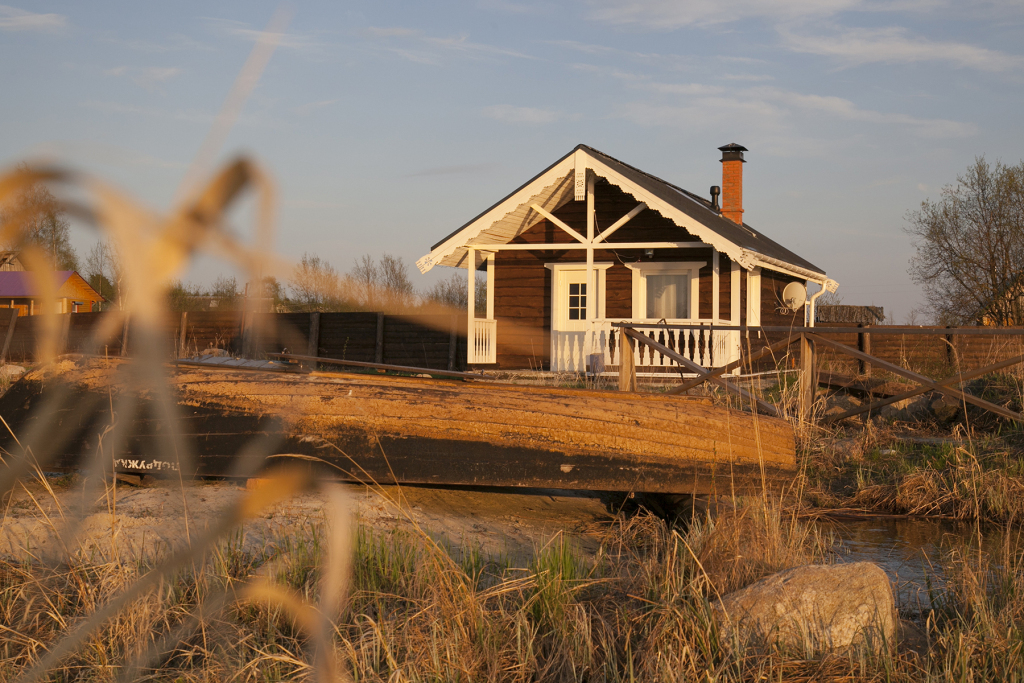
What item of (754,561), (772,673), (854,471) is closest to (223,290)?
(772,673)

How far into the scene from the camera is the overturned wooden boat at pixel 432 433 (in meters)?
4.30

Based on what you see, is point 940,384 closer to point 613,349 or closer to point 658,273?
point 613,349

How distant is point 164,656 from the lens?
2.68 meters

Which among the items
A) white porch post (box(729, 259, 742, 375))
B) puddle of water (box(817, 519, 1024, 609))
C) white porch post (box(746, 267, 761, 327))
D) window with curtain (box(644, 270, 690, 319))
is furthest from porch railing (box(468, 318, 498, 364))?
puddle of water (box(817, 519, 1024, 609))

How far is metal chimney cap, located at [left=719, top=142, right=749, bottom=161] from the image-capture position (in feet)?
64.4

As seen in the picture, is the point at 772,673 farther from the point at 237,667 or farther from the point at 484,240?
the point at 484,240

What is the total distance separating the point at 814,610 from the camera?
283 cm

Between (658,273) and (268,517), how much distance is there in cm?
1264

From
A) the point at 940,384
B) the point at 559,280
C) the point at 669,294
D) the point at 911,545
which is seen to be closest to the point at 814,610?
the point at 911,545

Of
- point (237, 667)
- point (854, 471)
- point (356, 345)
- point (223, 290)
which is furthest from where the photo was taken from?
point (356, 345)

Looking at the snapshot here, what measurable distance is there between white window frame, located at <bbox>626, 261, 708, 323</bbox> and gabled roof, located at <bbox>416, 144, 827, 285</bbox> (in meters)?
0.95

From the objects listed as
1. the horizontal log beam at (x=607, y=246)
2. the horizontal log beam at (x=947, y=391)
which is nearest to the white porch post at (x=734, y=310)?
the horizontal log beam at (x=607, y=246)

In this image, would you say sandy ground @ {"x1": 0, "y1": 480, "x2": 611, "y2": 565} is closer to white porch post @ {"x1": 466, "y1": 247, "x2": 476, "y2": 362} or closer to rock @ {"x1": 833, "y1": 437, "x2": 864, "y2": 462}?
rock @ {"x1": 833, "y1": 437, "x2": 864, "y2": 462}

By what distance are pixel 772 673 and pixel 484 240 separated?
13650mm
